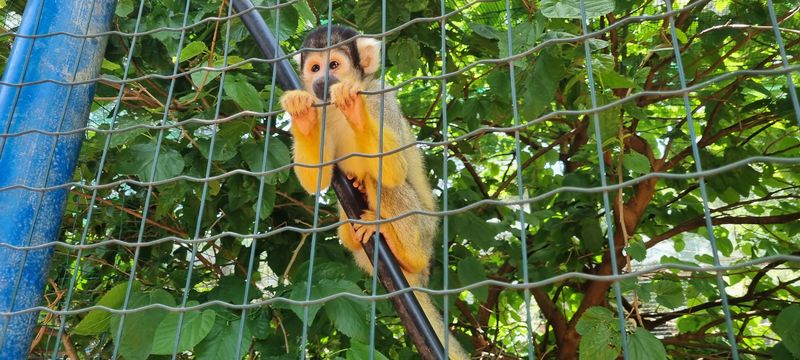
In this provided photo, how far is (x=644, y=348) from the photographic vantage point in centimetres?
179

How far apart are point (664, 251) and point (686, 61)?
282 cm

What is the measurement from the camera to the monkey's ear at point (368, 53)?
9.89 ft

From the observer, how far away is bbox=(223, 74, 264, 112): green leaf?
8.06 ft

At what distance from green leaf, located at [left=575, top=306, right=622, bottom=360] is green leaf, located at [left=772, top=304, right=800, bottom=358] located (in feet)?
2.24

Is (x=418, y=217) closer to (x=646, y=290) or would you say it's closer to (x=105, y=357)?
(x=646, y=290)

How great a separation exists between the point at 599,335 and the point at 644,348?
0.61 feet

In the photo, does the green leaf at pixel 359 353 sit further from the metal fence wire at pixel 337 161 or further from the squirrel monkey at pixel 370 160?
the squirrel monkey at pixel 370 160

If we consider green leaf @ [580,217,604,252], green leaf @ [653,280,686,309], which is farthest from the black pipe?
green leaf @ [580,217,604,252]

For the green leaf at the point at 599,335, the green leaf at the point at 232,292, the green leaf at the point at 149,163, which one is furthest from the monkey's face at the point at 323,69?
the green leaf at the point at 599,335

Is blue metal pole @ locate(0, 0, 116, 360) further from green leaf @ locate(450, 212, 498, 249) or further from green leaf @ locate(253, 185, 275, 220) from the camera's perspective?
green leaf @ locate(450, 212, 498, 249)

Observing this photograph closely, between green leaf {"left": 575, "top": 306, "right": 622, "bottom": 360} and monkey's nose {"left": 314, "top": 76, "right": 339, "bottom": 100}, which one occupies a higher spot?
monkey's nose {"left": 314, "top": 76, "right": 339, "bottom": 100}

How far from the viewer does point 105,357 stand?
3.40m

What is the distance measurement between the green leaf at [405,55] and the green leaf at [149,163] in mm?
1092

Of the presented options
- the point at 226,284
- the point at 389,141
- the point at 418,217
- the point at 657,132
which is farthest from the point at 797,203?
the point at 226,284
